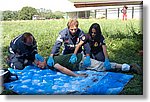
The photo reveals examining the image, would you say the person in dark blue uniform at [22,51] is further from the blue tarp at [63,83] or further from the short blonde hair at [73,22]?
the short blonde hair at [73,22]

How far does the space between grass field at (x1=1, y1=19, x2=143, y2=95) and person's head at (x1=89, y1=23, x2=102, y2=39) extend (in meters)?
0.04

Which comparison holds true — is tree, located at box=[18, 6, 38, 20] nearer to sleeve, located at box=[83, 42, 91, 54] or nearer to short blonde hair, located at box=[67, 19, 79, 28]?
short blonde hair, located at box=[67, 19, 79, 28]

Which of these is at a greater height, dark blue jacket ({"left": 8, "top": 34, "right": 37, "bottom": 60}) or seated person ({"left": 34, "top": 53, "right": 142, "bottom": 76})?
dark blue jacket ({"left": 8, "top": 34, "right": 37, "bottom": 60})

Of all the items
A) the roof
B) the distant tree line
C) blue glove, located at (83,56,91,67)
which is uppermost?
the roof

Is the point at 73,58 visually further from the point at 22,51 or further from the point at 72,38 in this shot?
the point at 22,51

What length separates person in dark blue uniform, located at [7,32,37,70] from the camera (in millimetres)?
4051

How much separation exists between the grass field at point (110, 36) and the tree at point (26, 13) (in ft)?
0.17

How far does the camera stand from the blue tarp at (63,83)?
404cm

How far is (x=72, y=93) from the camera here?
159 inches

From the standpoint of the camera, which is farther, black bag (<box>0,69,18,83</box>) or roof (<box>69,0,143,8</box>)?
black bag (<box>0,69,18,83</box>)

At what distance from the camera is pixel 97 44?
403 centimetres

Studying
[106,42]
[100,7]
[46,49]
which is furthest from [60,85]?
[100,7]

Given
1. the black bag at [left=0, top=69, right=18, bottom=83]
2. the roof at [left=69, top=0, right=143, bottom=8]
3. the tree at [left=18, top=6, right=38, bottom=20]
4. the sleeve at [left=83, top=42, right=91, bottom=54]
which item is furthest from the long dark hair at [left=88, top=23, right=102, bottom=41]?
the black bag at [left=0, top=69, right=18, bottom=83]

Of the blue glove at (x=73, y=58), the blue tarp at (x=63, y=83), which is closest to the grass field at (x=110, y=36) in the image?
the blue tarp at (x=63, y=83)
